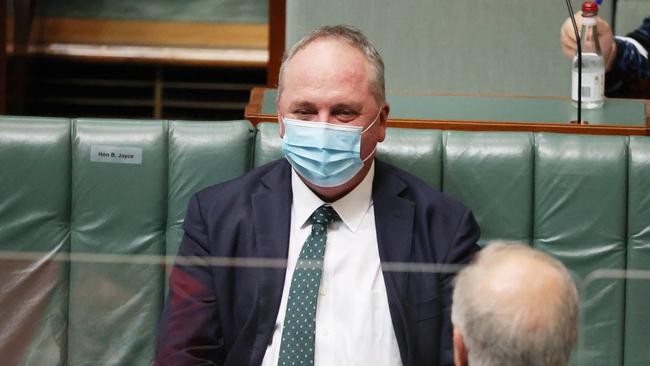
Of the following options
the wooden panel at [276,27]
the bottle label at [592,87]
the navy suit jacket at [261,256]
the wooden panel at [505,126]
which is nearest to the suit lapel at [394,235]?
the navy suit jacket at [261,256]

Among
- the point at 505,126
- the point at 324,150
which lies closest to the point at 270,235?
the point at 324,150

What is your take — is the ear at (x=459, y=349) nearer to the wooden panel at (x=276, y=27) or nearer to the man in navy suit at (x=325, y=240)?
the man in navy suit at (x=325, y=240)

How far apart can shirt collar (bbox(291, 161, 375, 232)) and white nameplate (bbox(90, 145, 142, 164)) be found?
1.12 ft

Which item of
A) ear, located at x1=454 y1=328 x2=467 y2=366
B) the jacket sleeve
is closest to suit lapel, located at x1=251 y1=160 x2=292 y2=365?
ear, located at x1=454 y1=328 x2=467 y2=366

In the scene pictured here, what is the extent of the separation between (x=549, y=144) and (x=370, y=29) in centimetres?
108

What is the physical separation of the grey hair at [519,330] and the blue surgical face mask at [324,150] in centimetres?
77

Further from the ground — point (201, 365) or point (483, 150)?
point (483, 150)

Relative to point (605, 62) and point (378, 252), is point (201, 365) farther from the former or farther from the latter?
point (605, 62)

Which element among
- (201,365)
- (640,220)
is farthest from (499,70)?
(201,365)

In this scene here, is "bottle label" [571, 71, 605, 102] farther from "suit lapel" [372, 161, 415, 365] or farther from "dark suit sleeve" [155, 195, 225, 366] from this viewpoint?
"dark suit sleeve" [155, 195, 225, 366]

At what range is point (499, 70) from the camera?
3.18 m

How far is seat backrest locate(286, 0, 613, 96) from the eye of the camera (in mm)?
3178

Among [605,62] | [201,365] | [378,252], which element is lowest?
[201,365]

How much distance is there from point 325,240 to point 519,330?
793mm
